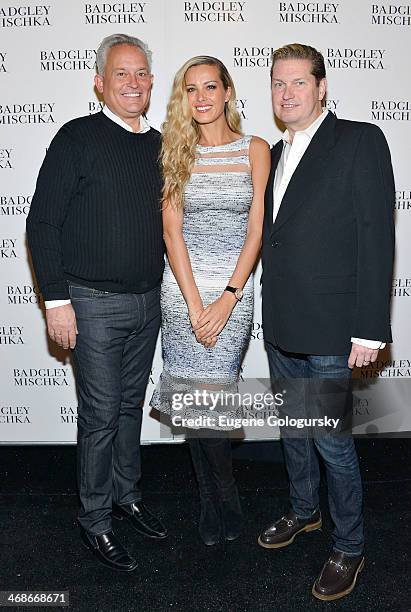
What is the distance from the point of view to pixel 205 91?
2400 mm

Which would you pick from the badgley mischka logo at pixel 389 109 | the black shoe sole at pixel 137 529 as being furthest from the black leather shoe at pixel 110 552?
the badgley mischka logo at pixel 389 109

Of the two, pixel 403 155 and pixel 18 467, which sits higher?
pixel 403 155

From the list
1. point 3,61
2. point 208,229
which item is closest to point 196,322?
point 208,229

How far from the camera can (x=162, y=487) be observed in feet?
10.5

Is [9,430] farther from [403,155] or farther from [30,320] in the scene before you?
[403,155]

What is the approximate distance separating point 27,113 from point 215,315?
149 cm

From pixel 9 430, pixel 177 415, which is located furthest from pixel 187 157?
pixel 9 430

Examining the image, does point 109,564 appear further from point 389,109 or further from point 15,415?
point 389,109

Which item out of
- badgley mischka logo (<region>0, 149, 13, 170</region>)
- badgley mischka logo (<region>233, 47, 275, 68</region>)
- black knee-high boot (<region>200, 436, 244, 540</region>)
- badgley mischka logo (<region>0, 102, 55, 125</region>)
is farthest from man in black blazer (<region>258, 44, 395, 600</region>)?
badgley mischka logo (<region>0, 149, 13, 170</region>)

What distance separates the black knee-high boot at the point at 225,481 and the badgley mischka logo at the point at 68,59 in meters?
1.83

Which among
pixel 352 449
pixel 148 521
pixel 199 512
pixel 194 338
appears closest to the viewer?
pixel 352 449

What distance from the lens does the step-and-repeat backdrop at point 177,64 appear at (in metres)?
3.06

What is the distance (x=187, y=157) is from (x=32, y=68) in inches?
45.7

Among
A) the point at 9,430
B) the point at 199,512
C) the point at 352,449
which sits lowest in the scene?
the point at 199,512
